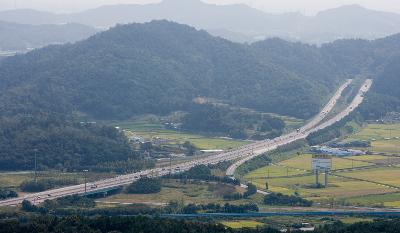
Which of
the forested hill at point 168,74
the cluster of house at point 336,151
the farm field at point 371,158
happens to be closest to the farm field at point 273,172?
the farm field at point 371,158

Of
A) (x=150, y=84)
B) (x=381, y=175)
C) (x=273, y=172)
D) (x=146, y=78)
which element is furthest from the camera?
(x=146, y=78)

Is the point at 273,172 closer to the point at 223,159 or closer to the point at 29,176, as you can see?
the point at 223,159

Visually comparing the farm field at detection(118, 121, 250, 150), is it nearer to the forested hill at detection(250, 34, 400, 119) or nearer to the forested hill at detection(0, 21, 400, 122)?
the forested hill at detection(0, 21, 400, 122)

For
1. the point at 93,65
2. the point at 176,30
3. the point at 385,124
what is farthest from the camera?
the point at 176,30

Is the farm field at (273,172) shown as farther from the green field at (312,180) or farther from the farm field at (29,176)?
the farm field at (29,176)

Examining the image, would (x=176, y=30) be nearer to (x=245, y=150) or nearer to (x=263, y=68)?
(x=263, y=68)

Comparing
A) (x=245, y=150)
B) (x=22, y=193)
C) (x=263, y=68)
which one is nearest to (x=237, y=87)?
(x=263, y=68)

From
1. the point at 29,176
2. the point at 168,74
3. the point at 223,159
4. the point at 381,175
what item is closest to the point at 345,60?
the point at 168,74
